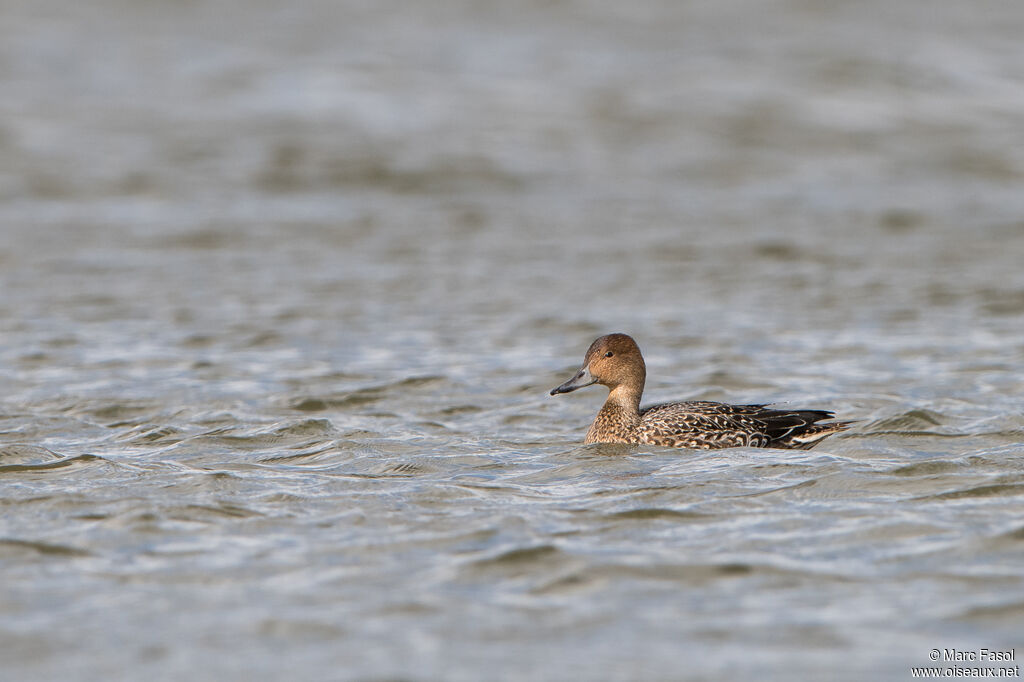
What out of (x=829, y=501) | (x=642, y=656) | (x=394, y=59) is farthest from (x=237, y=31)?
(x=642, y=656)

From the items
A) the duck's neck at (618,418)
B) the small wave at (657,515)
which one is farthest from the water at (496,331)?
the duck's neck at (618,418)

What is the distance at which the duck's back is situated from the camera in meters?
8.82

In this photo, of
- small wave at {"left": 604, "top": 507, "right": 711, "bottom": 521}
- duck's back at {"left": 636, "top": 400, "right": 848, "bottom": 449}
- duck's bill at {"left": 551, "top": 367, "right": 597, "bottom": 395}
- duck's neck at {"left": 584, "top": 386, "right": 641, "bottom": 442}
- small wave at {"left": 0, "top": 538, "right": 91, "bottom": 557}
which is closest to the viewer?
small wave at {"left": 0, "top": 538, "right": 91, "bottom": 557}

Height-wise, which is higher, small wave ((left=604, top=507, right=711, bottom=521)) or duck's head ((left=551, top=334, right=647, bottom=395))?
duck's head ((left=551, top=334, right=647, bottom=395))

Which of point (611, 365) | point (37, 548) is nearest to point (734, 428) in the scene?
point (611, 365)

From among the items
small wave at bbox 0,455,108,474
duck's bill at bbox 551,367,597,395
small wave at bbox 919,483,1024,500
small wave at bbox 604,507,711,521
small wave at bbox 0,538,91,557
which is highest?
Answer: duck's bill at bbox 551,367,597,395

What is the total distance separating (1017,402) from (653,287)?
563 cm

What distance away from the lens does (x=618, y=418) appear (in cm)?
927

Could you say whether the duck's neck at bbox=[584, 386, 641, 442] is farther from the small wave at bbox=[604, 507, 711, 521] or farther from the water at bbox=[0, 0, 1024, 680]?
the small wave at bbox=[604, 507, 711, 521]

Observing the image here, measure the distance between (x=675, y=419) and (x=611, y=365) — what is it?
0.66 m

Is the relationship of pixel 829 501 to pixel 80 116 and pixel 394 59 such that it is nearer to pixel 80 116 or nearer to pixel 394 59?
pixel 80 116

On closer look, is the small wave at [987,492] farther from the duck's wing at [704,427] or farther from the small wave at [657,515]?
the duck's wing at [704,427]

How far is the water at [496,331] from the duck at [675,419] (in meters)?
0.29

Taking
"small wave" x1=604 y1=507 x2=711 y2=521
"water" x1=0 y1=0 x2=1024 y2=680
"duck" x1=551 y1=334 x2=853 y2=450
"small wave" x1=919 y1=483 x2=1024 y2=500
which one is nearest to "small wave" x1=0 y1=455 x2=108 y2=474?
"water" x1=0 y1=0 x2=1024 y2=680
